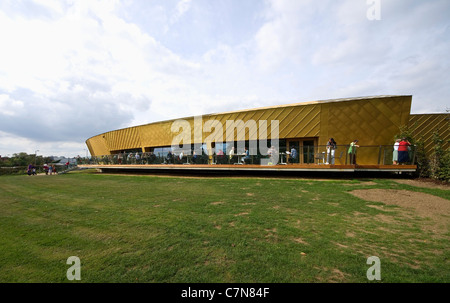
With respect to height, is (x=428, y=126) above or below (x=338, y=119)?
below

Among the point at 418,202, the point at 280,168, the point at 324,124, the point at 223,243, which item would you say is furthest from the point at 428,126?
the point at 223,243

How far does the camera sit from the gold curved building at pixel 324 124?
1332 cm

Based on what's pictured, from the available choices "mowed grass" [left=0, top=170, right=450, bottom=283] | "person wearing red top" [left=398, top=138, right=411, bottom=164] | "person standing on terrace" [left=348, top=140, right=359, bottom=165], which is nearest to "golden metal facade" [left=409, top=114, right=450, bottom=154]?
"person wearing red top" [left=398, top=138, right=411, bottom=164]

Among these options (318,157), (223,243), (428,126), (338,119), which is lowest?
(223,243)

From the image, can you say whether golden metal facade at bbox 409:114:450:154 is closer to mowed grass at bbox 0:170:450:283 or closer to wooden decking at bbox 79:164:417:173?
wooden decking at bbox 79:164:417:173

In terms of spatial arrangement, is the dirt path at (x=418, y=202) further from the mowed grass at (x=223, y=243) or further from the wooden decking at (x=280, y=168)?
the wooden decking at (x=280, y=168)

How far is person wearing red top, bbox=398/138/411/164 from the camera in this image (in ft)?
35.8

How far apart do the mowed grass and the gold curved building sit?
26.5ft

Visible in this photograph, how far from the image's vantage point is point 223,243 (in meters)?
3.76

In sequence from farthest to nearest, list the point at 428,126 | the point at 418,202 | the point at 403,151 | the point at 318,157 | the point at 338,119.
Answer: the point at 338,119 → the point at 428,126 → the point at 318,157 → the point at 403,151 → the point at 418,202

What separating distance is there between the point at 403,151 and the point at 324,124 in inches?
222

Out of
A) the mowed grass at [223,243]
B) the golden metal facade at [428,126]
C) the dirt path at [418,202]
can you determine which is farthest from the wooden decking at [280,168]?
the mowed grass at [223,243]

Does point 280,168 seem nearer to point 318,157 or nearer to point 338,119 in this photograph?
point 318,157

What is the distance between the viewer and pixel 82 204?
287 inches
